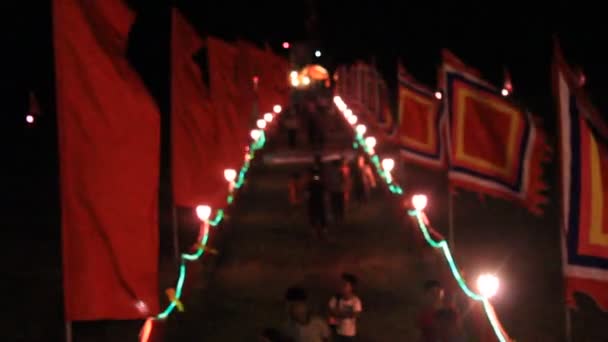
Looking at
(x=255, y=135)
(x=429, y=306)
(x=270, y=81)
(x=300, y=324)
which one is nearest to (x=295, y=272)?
(x=429, y=306)

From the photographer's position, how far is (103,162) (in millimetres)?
7637

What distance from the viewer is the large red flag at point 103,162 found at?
747 cm

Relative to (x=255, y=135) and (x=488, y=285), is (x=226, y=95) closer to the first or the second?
(x=488, y=285)

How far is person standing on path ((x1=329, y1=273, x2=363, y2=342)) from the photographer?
10.2m

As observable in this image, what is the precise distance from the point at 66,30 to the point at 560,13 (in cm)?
5787

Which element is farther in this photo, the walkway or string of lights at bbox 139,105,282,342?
the walkway

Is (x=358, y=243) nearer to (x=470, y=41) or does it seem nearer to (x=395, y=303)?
(x=395, y=303)

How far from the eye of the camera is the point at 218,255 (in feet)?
55.8

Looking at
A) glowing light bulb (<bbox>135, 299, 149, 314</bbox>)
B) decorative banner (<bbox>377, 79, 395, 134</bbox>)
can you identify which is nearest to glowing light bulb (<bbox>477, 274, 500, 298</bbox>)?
glowing light bulb (<bbox>135, 299, 149, 314</bbox>)

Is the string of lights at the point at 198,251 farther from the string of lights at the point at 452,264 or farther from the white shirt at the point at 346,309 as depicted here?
the string of lights at the point at 452,264

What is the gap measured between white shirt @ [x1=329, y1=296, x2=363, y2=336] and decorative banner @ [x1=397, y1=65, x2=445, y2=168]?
513 cm

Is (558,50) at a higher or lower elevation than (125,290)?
higher

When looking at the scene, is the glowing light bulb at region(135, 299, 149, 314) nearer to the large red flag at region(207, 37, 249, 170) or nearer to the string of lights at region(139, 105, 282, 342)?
the string of lights at region(139, 105, 282, 342)

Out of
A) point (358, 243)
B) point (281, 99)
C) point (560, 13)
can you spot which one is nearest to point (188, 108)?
point (358, 243)
